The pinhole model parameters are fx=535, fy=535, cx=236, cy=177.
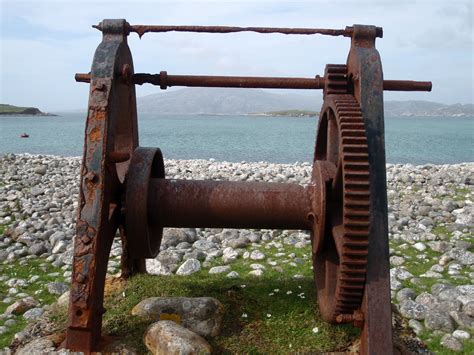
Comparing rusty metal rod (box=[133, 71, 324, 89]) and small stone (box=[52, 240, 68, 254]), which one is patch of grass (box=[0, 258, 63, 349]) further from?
rusty metal rod (box=[133, 71, 324, 89])

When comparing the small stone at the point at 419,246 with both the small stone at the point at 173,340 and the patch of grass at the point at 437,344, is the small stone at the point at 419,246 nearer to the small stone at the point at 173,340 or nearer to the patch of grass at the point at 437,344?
the patch of grass at the point at 437,344

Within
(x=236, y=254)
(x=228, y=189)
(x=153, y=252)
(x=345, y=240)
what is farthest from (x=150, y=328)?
(x=236, y=254)

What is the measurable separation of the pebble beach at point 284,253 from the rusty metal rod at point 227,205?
150 cm

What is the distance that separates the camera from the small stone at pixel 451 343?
13.9 feet

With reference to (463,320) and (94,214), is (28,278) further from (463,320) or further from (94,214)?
(463,320)

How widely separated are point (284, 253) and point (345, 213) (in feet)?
12.8

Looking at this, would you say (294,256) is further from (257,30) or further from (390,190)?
(390,190)

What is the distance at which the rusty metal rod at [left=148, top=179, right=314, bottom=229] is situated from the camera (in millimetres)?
3715

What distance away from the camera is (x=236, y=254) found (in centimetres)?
680

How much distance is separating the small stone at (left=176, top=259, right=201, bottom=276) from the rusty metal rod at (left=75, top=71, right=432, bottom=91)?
2658 mm

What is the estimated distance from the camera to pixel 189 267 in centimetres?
626

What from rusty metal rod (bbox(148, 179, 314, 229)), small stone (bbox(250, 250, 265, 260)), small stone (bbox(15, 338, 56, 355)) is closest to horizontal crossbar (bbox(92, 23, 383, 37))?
rusty metal rod (bbox(148, 179, 314, 229))

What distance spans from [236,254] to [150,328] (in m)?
3.27

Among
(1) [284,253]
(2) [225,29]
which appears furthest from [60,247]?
(2) [225,29]
